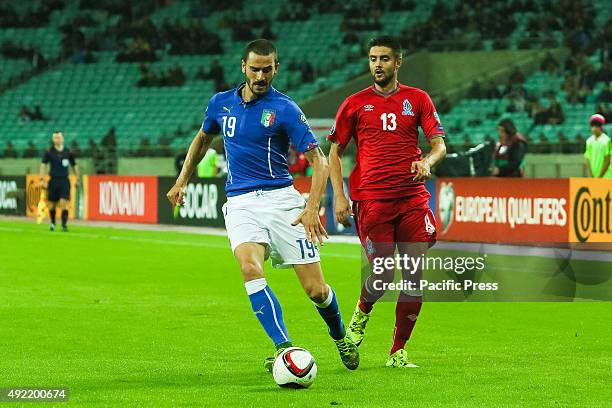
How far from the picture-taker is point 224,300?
14508 mm

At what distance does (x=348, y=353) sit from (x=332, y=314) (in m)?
0.28

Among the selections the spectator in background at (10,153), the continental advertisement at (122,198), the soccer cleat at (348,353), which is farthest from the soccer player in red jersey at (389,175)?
the spectator in background at (10,153)

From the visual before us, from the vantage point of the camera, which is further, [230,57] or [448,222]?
Answer: [230,57]

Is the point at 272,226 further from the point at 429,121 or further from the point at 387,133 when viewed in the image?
the point at 429,121

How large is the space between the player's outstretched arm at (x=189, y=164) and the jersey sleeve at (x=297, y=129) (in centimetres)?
70

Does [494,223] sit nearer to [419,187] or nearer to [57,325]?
[57,325]

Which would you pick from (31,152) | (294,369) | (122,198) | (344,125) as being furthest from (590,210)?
(31,152)

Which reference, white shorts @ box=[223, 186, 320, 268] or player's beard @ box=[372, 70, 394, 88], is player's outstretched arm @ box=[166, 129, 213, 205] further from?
player's beard @ box=[372, 70, 394, 88]

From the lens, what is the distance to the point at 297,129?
331 inches

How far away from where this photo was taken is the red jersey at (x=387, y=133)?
30.1 ft

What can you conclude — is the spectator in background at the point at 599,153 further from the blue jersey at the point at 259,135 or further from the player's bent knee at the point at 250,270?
the player's bent knee at the point at 250,270

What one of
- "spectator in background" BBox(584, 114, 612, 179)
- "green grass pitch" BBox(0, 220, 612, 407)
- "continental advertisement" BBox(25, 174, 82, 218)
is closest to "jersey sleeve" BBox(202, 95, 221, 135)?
"green grass pitch" BBox(0, 220, 612, 407)

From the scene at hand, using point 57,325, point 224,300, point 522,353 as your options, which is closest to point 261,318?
point 522,353

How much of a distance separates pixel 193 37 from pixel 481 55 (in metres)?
13.2
